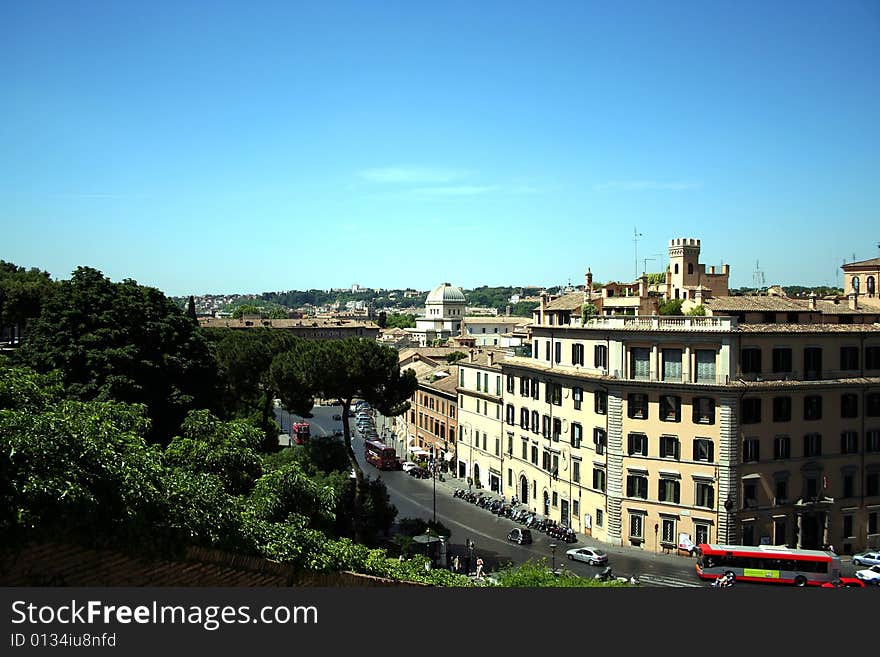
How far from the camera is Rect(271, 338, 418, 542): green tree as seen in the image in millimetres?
39250

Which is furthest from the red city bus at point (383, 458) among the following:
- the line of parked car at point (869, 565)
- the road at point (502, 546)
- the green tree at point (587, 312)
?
the line of parked car at point (869, 565)

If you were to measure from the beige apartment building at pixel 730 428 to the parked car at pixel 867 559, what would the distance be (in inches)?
69.9

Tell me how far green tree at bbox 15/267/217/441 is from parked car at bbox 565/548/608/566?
16.0m

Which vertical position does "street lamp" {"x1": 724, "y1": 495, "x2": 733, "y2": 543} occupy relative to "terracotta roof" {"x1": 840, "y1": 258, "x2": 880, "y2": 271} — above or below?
below

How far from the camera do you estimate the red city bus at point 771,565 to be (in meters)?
29.7

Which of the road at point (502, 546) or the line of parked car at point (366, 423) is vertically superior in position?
the road at point (502, 546)

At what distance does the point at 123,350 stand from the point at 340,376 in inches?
472

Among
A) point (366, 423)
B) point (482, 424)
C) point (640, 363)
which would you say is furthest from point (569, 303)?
point (366, 423)

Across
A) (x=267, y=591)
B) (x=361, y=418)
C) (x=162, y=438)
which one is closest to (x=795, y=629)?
(x=267, y=591)

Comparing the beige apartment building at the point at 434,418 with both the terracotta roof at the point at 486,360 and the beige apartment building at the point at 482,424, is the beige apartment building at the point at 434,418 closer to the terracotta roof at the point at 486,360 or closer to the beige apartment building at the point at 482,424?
the beige apartment building at the point at 482,424

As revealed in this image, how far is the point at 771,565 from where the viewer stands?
30.1 meters

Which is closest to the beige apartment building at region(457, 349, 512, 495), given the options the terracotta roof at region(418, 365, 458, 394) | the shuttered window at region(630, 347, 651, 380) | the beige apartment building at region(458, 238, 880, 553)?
the terracotta roof at region(418, 365, 458, 394)

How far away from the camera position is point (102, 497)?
1054cm

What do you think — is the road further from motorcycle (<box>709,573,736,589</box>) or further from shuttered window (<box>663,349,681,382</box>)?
shuttered window (<box>663,349,681,382</box>)
